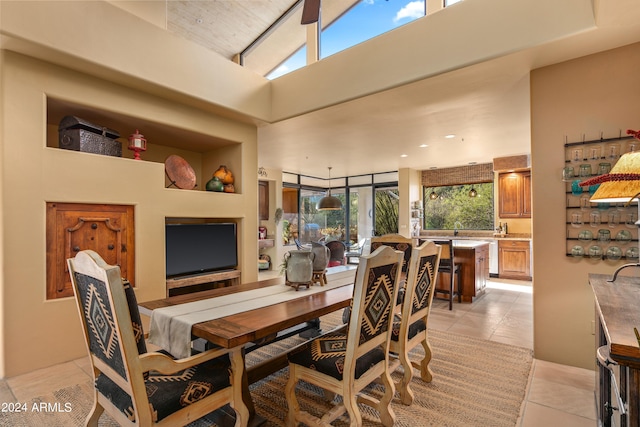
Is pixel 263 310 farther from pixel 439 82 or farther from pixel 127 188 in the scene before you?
pixel 439 82

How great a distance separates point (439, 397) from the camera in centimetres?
222

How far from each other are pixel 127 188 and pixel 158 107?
3.22ft

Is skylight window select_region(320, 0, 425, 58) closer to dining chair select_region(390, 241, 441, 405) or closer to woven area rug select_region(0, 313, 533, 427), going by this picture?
dining chair select_region(390, 241, 441, 405)

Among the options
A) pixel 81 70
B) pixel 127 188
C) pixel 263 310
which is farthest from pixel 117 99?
pixel 263 310

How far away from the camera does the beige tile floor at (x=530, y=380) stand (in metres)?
2.04

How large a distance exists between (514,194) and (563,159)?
14.9 feet

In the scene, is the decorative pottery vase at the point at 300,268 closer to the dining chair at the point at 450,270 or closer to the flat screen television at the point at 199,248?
the flat screen television at the point at 199,248

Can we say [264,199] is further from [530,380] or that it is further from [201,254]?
[530,380]

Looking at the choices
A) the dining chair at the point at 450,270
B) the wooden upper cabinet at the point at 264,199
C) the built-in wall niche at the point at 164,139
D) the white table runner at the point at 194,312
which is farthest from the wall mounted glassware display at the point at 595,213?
the wooden upper cabinet at the point at 264,199

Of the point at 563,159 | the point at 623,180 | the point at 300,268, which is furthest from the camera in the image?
the point at 563,159

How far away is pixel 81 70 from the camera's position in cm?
286

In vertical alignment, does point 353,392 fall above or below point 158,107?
below

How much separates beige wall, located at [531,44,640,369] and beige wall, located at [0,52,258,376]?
380cm

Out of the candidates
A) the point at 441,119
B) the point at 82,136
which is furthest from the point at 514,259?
the point at 82,136
